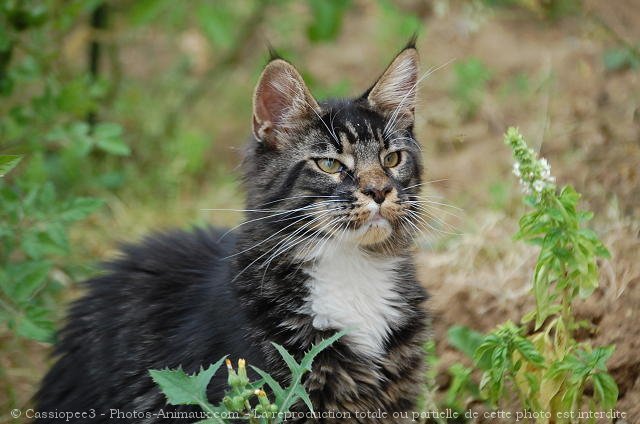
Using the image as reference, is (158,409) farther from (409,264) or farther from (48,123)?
(48,123)

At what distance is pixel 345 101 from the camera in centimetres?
307

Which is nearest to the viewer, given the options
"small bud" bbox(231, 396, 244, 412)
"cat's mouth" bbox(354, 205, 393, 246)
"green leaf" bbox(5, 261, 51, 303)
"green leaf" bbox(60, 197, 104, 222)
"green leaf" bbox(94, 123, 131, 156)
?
"small bud" bbox(231, 396, 244, 412)

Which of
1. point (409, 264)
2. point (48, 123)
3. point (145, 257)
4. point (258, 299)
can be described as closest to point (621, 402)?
point (409, 264)

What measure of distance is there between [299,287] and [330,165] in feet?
1.38

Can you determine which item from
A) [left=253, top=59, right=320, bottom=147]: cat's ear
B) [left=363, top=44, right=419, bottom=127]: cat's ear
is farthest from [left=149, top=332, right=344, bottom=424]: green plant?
[left=363, top=44, right=419, bottom=127]: cat's ear

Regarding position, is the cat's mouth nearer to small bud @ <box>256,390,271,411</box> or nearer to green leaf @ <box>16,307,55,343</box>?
small bud @ <box>256,390,271,411</box>

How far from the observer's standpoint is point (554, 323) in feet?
9.10

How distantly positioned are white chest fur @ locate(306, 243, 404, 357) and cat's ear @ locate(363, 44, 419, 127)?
1.84 feet

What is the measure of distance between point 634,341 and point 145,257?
6.05 ft

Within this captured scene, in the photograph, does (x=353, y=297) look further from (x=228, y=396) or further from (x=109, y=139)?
(x=109, y=139)

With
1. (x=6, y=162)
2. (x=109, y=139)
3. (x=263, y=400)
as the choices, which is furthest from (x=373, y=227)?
(x=109, y=139)

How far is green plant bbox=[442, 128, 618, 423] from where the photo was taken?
2535 mm

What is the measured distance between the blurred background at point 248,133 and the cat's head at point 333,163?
0.19m

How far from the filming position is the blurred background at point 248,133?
3486mm
